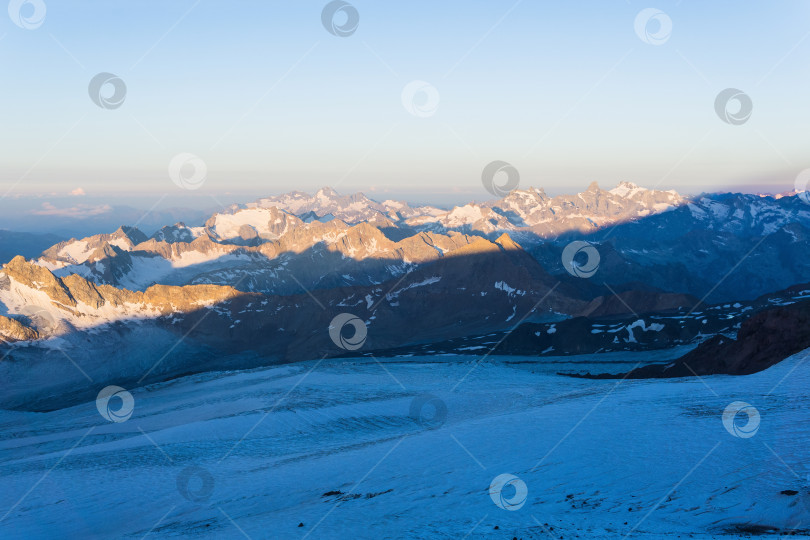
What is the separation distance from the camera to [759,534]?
1831 cm

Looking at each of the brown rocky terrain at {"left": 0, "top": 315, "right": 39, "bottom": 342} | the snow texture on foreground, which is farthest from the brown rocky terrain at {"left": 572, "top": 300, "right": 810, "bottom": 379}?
the brown rocky terrain at {"left": 0, "top": 315, "right": 39, "bottom": 342}

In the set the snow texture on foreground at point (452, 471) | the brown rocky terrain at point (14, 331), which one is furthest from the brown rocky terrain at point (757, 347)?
the brown rocky terrain at point (14, 331)

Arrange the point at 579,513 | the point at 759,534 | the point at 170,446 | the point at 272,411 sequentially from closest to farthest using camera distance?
1. the point at 759,534
2. the point at 579,513
3. the point at 170,446
4. the point at 272,411

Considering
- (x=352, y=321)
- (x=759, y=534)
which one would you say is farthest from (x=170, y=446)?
(x=352, y=321)

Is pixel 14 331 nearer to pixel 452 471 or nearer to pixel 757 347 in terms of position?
pixel 452 471

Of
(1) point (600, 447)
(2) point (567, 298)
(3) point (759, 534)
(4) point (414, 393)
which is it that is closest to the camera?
(3) point (759, 534)

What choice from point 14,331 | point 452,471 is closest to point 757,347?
point 452,471

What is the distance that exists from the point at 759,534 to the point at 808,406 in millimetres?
14964

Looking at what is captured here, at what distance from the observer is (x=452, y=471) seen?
94.5ft

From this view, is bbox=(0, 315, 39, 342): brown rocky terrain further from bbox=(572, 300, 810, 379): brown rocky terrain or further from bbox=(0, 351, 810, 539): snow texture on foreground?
bbox=(572, 300, 810, 379): brown rocky terrain

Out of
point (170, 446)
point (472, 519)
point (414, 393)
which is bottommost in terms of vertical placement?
point (472, 519)

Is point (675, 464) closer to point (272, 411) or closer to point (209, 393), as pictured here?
point (272, 411)

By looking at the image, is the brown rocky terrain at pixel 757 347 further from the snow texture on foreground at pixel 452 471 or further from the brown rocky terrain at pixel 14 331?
the brown rocky terrain at pixel 14 331

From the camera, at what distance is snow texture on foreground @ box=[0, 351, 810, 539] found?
71.2ft
